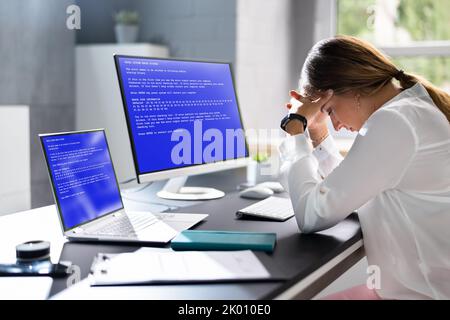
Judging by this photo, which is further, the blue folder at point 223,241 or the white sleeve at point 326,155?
the white sleeve at point 326,155

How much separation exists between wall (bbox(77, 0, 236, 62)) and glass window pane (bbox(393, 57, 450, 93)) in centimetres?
97

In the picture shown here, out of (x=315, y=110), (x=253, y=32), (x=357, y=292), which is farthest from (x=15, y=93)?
(x=357, y=292)

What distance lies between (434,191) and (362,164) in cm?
23

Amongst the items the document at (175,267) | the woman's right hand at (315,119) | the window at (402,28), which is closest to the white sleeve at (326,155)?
the woman's right hand at (315,119)

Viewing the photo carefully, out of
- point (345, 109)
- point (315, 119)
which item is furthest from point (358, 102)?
point (315, 119)

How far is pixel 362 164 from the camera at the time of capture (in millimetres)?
1237

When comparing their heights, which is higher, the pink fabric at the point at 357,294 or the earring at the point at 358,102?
the earring at the point at 358,102

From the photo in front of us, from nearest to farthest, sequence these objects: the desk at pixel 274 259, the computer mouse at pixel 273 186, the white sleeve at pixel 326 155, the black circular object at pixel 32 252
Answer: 1. the desk at pixel 274 259
2. the black circular object at pixel 32 252
3. the white sleeve at pixel 326 155
4. the computer mouse at pixel 273 186

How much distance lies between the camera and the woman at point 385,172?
125 cm

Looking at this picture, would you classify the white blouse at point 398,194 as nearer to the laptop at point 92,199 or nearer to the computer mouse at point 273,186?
the laptop at point 92,199

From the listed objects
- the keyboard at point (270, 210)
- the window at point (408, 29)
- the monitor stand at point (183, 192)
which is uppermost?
the window at point (408, 29)

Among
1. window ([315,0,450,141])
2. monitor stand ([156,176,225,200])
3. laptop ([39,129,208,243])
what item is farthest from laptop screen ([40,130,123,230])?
window ([315,0,450,141])

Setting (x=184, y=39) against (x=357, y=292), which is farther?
(x=184, y=39)
